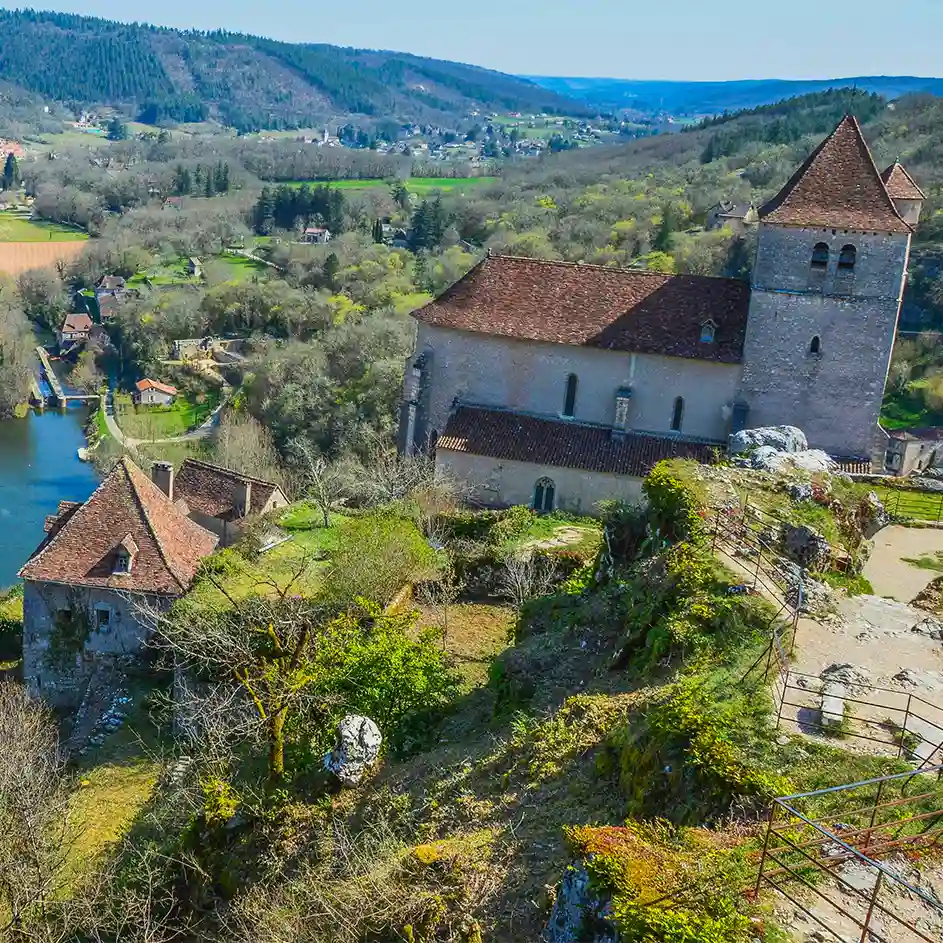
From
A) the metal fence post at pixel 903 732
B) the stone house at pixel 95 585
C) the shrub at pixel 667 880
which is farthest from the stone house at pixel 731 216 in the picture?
the shrub at pixel 667 880

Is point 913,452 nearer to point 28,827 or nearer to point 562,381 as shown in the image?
point 562,381

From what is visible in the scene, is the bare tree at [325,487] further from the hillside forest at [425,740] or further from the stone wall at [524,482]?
the stone wall at [524,482]

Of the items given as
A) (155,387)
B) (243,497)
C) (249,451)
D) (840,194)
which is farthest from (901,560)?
(155,387)

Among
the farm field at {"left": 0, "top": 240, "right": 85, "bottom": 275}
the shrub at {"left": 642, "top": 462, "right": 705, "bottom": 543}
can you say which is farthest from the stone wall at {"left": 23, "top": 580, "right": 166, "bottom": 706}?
the farm field at {"left": 0, "top": 240, "right": 85, "bottom": 275}

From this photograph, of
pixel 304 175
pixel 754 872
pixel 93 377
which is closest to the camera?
pixel 754 872

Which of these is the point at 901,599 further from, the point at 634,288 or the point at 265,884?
the point at 634,288

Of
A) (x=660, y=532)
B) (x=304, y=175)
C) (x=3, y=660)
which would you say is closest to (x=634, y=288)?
(x=660, y=532)

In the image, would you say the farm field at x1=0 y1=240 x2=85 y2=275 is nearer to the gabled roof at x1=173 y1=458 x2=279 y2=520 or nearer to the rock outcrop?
the gabled roof at x1=173 y1=458 x2=279 y2=520
